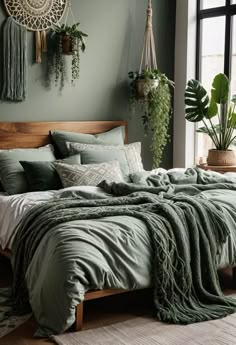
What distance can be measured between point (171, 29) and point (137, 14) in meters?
0.49

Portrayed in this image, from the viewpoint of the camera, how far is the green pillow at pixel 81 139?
17.4ft

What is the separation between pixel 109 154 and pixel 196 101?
4.23 ft

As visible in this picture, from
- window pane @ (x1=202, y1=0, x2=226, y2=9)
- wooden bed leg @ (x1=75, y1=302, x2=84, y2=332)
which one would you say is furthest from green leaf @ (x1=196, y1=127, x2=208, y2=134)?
wooden bed leg @ (x1=75, y1=302, x2=84, y2=332)

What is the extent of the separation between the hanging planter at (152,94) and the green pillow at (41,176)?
1.59 meters

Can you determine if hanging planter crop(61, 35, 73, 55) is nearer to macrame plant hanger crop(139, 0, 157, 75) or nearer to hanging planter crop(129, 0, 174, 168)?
hanging planter crop(129, 0, 174, 168)

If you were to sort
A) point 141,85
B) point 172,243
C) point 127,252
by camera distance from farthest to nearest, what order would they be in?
point 141,85
point 172,243
point 127,252

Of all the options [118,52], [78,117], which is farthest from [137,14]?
[78,117]

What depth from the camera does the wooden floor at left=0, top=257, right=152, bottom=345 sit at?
3.16 meters

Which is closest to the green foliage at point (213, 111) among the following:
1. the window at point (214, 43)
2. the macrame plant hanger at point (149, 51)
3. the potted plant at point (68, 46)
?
the window at point (214, 43)

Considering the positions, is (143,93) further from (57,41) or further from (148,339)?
(148,339)

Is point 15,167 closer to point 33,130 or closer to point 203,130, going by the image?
point 33,130

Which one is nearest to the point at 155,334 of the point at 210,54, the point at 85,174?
the point at 85,174

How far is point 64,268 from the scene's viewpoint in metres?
3.13

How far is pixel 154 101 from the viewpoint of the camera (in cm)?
595
